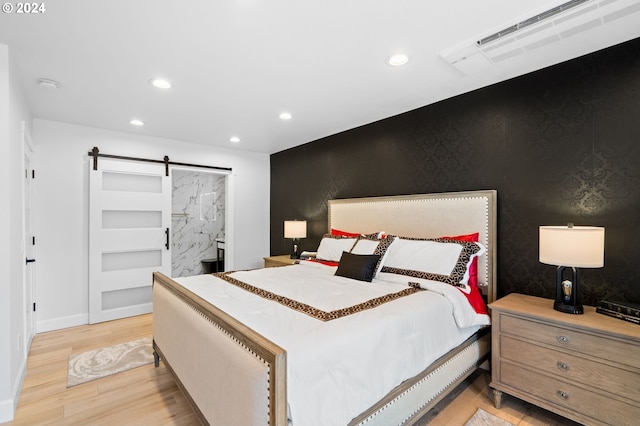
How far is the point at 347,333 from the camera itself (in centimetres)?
150

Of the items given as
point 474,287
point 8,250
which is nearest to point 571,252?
point 474,287

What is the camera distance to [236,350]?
1382 millimetres

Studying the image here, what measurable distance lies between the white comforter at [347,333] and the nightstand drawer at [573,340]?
259 mm

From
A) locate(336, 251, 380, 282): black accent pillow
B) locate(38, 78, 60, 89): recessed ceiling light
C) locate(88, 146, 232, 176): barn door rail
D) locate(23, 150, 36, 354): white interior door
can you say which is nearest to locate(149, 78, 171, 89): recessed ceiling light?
locate(38, 78, 60, 89): recessed ceiling light

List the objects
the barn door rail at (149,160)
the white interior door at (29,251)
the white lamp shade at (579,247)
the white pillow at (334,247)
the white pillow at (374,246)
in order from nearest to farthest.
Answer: the white lamp shade at (579,247), the white pillow at (374,246), the white interior door at (29,251), the white pillow at (334,247), the barn door rail at (149,160)

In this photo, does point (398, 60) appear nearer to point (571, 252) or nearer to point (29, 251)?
point (571, 252)

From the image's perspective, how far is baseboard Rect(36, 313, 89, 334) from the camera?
356cm

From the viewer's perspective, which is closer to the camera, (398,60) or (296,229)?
(398,60)

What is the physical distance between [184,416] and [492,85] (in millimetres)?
3540

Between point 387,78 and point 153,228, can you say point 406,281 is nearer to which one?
point 387,78

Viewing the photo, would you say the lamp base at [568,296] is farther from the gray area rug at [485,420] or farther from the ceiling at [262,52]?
the ceiling at [262,52]

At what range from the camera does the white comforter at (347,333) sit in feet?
4.28

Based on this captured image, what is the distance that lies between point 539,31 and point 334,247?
8.23ft

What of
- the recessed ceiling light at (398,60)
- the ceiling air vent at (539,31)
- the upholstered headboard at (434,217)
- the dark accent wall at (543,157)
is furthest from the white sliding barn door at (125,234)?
the ceiling air vent at (539,31)
